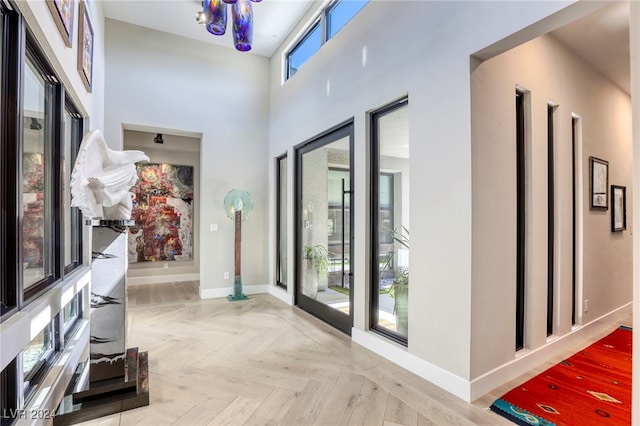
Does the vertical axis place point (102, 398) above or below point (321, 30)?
below

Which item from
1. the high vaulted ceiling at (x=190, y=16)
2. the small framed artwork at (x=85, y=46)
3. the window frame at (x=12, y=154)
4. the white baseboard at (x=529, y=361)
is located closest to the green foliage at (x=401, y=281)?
the white baseboard at (x=529, y=361)

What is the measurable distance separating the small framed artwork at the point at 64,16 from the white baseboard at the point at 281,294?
3836 mm

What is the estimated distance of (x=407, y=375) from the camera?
259 cm

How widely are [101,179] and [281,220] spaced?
342 cm

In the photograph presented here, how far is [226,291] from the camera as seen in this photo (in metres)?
5.32

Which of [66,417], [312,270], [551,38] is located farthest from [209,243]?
[551,38]

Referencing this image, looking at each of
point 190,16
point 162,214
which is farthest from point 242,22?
point 162,214

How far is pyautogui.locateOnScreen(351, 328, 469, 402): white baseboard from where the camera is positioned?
227 centimetres

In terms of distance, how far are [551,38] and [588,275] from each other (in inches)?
97.6

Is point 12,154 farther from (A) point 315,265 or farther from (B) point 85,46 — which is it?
(A) point 315,265

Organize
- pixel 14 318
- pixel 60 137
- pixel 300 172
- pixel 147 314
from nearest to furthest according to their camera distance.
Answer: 1. pixel 14 318
2. pixel 60 137
3. pixel 147 314
4. pixel 300 172

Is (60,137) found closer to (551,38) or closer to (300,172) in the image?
(300,172)

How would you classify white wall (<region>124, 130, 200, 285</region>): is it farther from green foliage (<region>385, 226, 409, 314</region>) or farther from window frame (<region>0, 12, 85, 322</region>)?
green foliage (<region>385, 226, 409, 314</region>)

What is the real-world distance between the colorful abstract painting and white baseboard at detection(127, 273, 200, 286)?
338 millimetres
